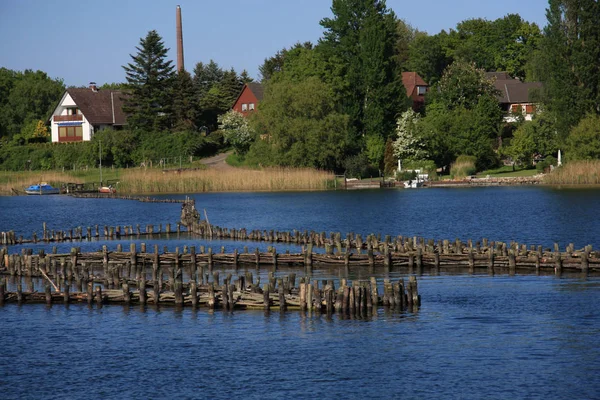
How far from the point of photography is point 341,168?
11906cm

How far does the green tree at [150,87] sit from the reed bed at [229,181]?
24829 mm

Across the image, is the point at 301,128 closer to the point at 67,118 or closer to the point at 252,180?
the point at 252,180

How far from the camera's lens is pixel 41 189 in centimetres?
11862

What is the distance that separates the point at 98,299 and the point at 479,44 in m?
140

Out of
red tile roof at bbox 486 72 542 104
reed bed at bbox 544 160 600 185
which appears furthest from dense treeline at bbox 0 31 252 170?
reed bed at bbox 544 160 600 185

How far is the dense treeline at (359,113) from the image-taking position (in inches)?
4099

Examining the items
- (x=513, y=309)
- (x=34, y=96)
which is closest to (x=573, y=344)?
(x=513, y=309)

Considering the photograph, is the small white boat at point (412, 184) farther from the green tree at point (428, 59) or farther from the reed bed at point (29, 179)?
the green tree at point (428, 59)

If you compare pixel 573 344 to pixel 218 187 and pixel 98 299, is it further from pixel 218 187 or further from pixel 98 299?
pixel 218 187

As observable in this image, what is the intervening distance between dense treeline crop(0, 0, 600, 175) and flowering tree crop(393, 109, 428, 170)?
167 mm

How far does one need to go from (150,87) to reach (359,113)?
1363 inches

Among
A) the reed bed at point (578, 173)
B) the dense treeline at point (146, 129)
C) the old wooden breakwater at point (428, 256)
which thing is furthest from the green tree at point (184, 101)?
the old wooden breakwater at point (428, 256)

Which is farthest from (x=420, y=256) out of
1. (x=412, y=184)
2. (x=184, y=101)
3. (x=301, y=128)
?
(x=184, y=101)

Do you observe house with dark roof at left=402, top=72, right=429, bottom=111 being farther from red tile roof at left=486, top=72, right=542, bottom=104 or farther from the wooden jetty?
the wooden jetty
